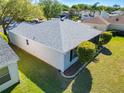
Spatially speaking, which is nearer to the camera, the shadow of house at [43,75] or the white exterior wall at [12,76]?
the white exterior wall at [12,76]

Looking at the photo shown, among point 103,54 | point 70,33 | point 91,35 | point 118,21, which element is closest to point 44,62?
point 70,33

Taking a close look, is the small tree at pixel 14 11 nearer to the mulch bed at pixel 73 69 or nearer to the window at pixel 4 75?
the window at pixel 4 75

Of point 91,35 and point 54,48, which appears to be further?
point 91,35

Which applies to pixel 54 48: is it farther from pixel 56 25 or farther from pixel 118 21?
pixel 118 21

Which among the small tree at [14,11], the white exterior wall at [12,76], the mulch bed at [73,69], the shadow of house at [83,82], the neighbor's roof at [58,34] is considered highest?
the small tree at [14,11]

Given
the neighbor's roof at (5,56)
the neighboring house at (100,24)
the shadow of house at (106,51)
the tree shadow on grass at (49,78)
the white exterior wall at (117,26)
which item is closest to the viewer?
the neighbor's roof at (5,56)

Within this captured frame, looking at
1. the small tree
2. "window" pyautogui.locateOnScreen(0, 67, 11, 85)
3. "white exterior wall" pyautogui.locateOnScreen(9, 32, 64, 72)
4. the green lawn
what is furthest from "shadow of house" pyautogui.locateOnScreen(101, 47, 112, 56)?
the small tree

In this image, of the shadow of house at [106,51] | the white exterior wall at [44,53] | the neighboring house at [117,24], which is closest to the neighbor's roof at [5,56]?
the white exterior wall at [44,53]

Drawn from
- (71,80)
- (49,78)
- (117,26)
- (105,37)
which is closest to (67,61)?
(71,80)
